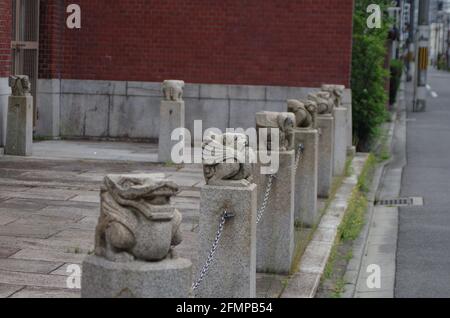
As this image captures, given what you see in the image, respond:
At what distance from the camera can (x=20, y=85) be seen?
16.5 meters

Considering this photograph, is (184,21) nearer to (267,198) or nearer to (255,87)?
(255,87)

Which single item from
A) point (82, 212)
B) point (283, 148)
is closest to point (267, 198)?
point (283, 148)

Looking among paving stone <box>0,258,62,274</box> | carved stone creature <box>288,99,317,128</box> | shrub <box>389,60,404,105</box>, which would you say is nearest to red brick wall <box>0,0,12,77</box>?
carved stone creature <box>288,99,317,128</box>

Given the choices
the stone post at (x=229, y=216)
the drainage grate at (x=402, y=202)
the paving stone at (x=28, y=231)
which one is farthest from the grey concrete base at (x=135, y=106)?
the stone post at (x=229, y=216)

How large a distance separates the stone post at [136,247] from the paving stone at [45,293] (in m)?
2.36

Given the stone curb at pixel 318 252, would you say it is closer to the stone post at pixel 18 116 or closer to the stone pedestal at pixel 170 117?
the stone pedestal at pixel 170 117

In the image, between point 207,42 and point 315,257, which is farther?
point 207,42

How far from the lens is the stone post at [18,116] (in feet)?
54.2

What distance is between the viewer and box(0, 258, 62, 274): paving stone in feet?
27.6

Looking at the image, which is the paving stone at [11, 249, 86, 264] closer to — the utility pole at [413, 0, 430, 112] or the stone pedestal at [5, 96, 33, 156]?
the stone pedestal at [5, 96, 33, 156]

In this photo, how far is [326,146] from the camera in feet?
46.6

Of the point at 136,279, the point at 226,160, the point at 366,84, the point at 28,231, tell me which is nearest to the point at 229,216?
the point at 226,160

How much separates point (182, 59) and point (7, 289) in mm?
13636

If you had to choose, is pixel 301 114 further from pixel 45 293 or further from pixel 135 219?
pixel 135 219
